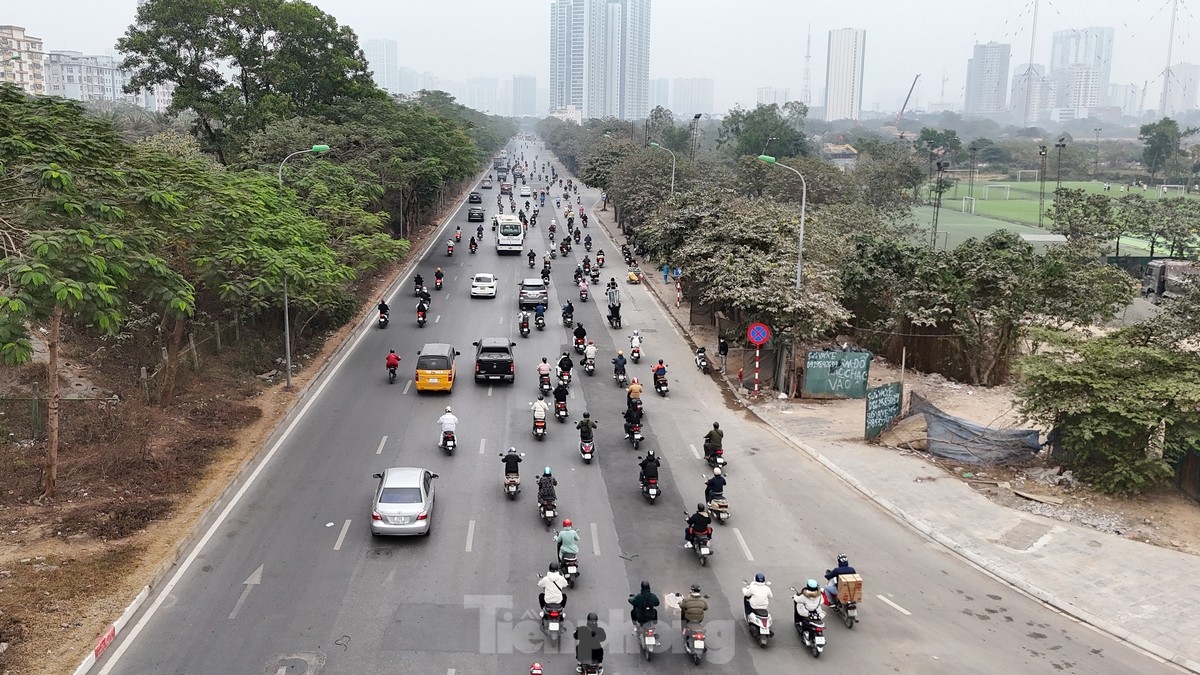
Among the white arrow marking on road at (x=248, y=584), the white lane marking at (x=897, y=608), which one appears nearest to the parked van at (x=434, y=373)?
the white arrow marking on road at (x=248, y=584)

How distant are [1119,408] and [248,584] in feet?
57.6

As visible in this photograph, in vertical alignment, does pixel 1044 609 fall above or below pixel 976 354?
below

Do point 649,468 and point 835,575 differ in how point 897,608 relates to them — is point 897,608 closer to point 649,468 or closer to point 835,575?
point 835,575

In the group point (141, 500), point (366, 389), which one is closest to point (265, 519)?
point (141, 500)

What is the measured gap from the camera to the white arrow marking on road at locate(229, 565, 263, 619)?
14.3 meters

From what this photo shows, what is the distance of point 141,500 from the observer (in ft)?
59.5

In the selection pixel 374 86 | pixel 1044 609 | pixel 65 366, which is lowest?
pixel 1044 609

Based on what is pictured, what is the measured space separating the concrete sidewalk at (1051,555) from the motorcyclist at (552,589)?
8.21 metres

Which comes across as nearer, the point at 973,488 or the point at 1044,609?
the point at 1044,609

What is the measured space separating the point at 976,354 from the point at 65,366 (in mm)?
27814

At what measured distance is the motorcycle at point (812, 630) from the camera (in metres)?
13.3

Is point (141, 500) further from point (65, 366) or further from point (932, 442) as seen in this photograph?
point (932, 442)

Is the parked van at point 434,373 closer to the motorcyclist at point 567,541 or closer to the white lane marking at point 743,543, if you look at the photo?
the white lane marking at point 743,543

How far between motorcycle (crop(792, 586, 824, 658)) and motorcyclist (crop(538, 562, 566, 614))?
11.7 feet
